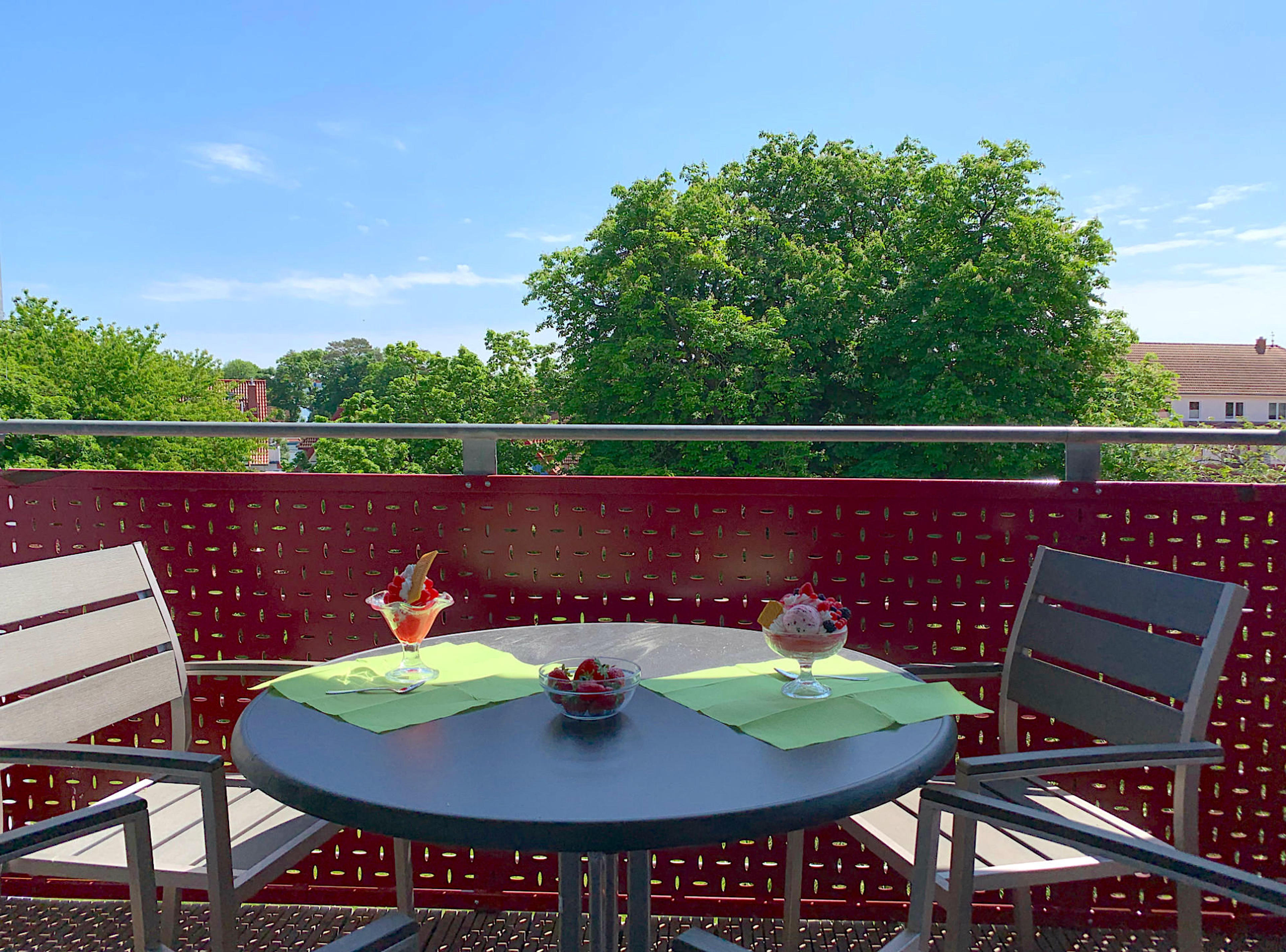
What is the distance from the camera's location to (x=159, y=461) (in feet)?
90.2

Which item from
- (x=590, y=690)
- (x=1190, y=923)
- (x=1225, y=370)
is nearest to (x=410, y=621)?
(x=590, y=690)

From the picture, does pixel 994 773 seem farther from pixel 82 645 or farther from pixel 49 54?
pixel 49 54

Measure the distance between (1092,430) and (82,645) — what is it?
1954 millimetres

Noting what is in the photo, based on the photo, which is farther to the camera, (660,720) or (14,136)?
(14,136)

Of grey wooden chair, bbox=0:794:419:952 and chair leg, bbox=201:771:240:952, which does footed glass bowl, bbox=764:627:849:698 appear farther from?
chair leg, bbox=201:771:240:952

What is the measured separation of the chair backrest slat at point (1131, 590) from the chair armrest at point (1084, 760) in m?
0.21

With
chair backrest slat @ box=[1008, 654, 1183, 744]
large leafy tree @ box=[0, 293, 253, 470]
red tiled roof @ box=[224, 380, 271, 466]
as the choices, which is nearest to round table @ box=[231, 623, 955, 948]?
chair backrest slat @ box=[1008, 654, 1183, 744]

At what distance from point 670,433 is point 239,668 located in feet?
3.17

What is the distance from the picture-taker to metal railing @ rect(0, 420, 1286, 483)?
1758 millimetres

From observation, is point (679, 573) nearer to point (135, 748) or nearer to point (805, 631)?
point (805, 631)

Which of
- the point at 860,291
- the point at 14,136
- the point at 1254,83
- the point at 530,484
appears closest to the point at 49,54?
the point at 14,136

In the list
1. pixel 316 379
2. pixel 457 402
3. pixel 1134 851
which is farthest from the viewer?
pixel 316 379

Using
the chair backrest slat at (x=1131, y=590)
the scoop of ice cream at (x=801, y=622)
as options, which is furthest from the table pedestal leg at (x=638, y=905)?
the chair backrest slat at (x=1131, y=590)

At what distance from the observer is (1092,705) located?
150cm
